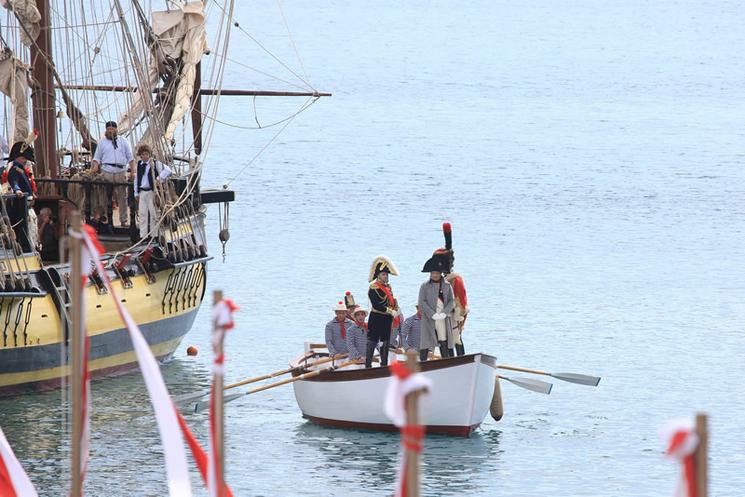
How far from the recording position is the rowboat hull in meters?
25.7

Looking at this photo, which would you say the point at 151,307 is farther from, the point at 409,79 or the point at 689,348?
the point at 409,79

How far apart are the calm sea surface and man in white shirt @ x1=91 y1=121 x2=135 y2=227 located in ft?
12.1

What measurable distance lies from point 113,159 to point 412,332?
9533 mm

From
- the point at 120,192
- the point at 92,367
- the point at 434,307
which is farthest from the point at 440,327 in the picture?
the point at 120,192

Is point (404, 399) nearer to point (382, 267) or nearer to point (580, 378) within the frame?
point (382, 267)

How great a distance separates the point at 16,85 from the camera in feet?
115

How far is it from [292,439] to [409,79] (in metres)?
97.8

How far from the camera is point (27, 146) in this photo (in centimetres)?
3123

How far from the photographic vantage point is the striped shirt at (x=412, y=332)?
26.6m

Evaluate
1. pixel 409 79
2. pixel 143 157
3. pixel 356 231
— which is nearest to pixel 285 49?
pixel 409 79

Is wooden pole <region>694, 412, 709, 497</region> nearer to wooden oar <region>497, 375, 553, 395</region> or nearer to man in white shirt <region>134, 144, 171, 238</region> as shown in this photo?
wooden oar <region>497, 375, 553, 395</region>

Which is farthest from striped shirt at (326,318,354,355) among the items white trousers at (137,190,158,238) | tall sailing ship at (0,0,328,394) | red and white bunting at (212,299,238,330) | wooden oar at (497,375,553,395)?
red and white bunting at (212,299,238,330)

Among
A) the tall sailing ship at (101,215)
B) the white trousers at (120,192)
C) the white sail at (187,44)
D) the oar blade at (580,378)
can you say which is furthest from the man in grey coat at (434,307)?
the white sail at (187,44)

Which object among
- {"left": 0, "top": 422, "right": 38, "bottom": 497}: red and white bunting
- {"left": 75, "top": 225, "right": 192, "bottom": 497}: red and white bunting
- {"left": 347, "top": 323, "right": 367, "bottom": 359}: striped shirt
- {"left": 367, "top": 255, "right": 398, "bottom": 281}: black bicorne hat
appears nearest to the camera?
{"left": 75, "top": 225, "right": 192, "bottom": 497}: red and white bunting
